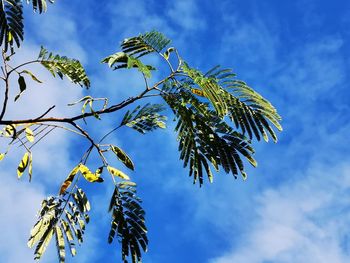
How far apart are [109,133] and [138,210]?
93 cm

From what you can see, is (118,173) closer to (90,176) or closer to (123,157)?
(123,157)

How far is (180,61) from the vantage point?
15.4 feet

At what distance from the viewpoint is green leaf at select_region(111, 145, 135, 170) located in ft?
16.9

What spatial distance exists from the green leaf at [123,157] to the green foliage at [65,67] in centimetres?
87

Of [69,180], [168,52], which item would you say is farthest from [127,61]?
[69,180]

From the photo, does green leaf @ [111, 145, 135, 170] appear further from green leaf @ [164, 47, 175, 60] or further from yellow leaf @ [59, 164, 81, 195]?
green leaf @ [164, 47, 175, 60]

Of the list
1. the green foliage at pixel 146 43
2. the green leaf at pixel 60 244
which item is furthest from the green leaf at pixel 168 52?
the green leaf at pixel 60 244

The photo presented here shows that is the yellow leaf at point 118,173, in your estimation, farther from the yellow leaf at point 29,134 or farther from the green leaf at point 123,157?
the yellow leaf at point 29,134

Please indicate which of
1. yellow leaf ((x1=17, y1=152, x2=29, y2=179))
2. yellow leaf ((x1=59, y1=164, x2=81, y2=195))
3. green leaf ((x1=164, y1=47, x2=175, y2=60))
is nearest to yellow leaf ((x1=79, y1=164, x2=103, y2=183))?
yellow leaf ((x1=59, y1=164, x2=81, y2=195))

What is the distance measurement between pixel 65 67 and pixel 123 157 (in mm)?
1141

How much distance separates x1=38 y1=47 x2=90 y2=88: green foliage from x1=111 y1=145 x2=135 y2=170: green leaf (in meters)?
0.87

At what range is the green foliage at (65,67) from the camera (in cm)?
531

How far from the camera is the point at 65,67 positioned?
17.8ft

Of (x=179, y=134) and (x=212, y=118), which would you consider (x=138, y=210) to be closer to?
(x=179, y=134)
